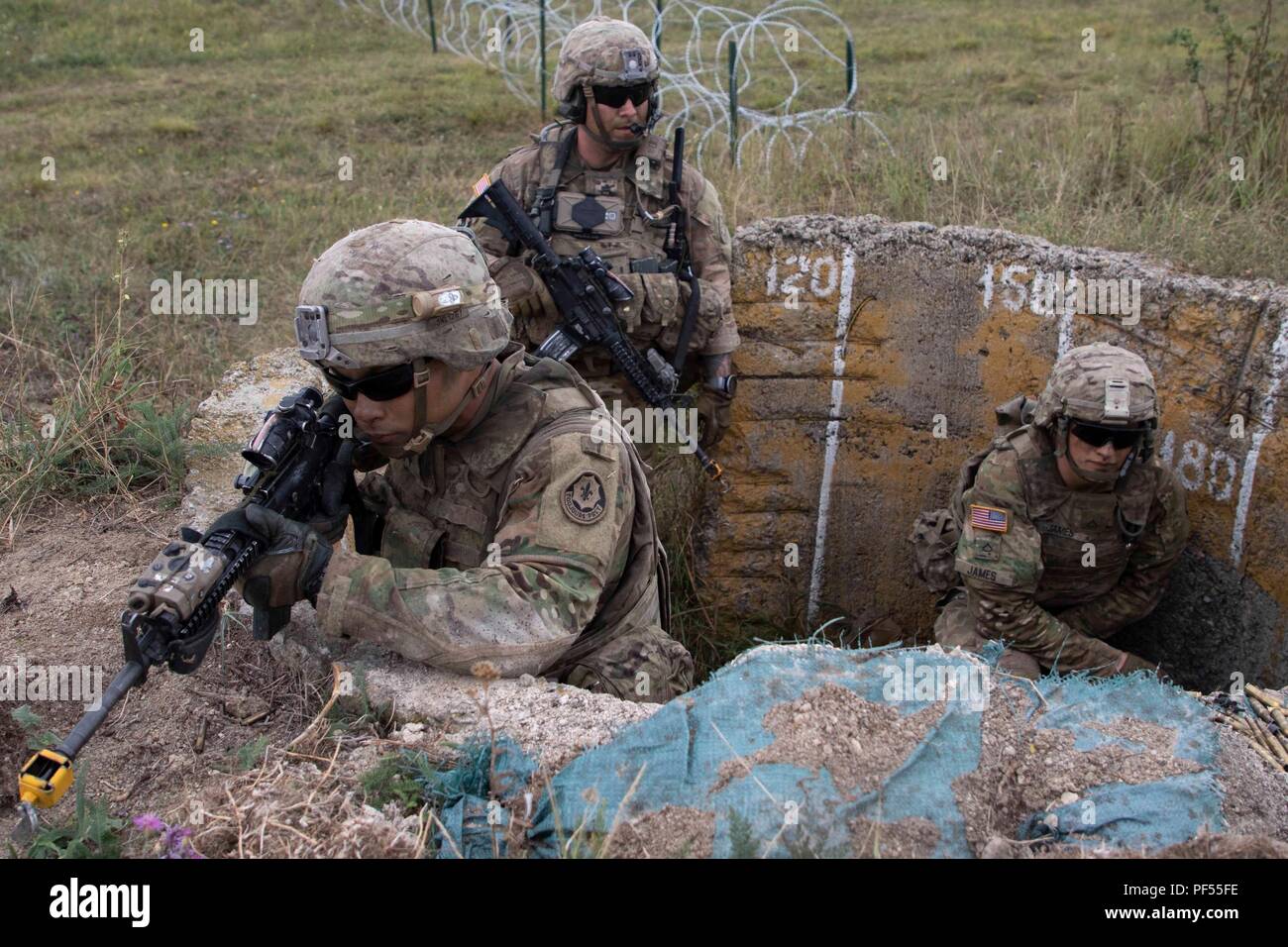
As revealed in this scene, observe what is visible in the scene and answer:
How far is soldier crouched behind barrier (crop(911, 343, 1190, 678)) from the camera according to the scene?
13.0ft

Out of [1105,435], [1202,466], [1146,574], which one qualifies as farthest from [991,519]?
[1202,466]

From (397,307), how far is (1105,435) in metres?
2.52

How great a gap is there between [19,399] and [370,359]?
95.5 inches

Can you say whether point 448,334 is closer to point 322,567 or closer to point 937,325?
point 322,567

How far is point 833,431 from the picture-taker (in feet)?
17.2

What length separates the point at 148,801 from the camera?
7.75ft

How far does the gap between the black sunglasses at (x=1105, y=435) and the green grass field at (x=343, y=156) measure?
4.16 ft

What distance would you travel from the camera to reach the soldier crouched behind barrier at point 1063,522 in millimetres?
3967

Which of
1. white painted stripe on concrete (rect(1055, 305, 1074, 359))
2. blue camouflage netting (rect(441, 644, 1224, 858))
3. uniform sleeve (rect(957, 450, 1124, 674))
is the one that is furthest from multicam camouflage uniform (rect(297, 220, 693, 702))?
white painted stripe on concrete (rect(1055, 305, 1074, 359))

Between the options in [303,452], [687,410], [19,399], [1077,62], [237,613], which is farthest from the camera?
[1077,62]

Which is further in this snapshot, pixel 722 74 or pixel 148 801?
pixel 722 74

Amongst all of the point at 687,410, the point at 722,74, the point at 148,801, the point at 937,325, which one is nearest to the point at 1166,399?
the point at 937,325

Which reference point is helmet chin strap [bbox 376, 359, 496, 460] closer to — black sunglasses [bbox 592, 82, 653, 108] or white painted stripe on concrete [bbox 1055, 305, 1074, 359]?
black sunglasses [bbox 592, 82, 653, 108]
